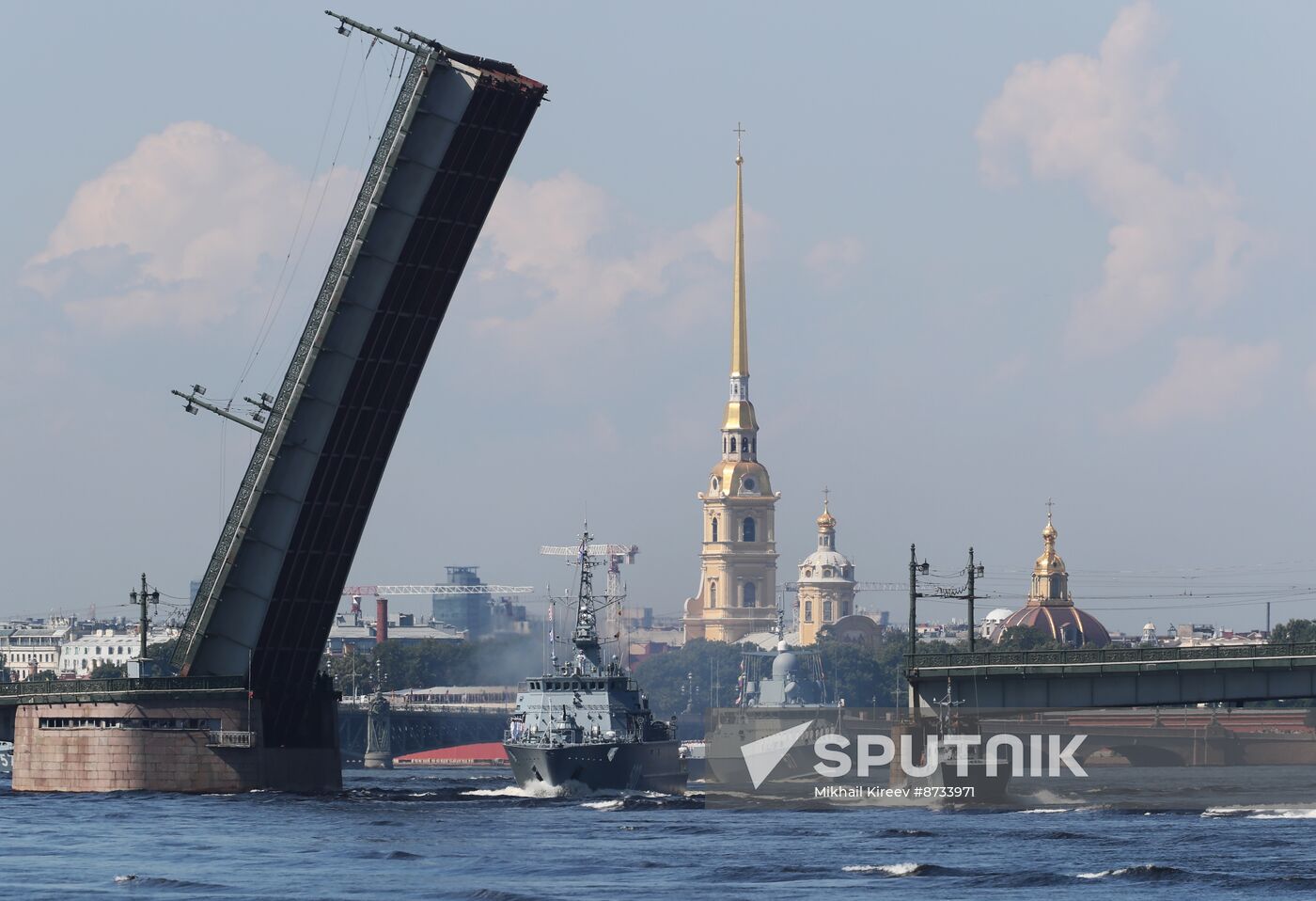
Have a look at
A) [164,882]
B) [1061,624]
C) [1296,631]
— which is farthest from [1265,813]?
[1061,624]

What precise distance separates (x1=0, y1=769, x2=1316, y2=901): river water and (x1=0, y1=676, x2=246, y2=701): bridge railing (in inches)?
119

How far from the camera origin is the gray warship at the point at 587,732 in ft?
246

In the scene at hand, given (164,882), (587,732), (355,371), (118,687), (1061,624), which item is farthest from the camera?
(1061,624)

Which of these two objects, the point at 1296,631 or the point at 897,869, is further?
the point at 1296,631

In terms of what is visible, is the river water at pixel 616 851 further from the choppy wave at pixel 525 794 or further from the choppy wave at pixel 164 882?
the choppy wave at pixel 525 794

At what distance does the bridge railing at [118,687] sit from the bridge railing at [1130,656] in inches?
717

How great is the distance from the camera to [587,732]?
77000 mm

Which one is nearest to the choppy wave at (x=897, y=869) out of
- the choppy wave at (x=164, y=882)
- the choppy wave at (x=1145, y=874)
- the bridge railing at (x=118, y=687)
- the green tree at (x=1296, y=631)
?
the choppy wave at (x=1145, y=874)

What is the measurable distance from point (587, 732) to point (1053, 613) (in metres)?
108

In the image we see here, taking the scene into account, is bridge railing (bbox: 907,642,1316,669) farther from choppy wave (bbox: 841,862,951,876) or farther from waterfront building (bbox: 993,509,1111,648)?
waterfront building (bbox: 993,509,1111,648)

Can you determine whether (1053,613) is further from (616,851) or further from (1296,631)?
(616,851)

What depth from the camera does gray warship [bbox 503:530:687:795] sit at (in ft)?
246

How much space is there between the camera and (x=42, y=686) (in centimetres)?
7094

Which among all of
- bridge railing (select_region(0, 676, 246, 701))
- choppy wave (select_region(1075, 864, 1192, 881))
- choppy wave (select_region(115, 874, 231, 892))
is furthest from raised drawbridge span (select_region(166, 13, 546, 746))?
choppy wave (select_region(1075, 864, 1192, 881))
